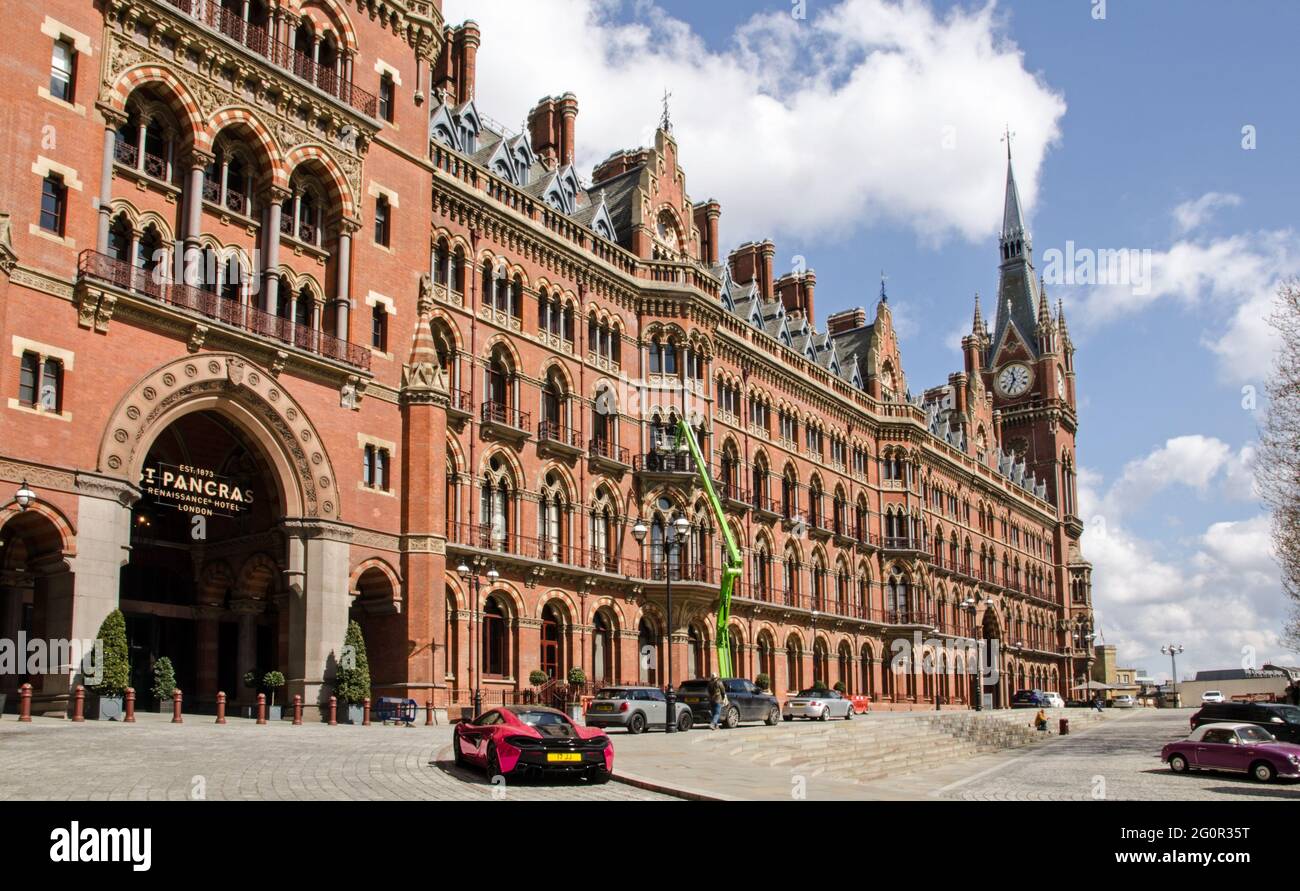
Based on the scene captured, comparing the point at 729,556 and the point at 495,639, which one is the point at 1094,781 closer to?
the point at 495,639

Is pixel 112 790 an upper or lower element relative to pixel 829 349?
lower

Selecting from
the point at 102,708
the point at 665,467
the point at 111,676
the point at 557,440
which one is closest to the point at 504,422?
the point at 557,440

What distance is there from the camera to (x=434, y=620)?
35.8 meters

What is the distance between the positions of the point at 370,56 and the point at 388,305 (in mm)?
7947

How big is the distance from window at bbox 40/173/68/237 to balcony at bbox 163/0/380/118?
6.14m

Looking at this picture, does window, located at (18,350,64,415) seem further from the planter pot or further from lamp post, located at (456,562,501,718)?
lamp post, located at (456,562,501,718)

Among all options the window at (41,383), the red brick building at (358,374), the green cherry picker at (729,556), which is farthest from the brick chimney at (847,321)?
the window at (41,383)

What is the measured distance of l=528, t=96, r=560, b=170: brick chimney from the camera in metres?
51.9

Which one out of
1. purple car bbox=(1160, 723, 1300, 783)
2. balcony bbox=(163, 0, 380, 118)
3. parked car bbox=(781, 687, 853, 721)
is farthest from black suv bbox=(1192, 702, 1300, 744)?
balcony bbox=(163, 0, 380, 118)

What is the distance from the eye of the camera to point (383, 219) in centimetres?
3756

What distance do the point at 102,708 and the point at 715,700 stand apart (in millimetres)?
16297
